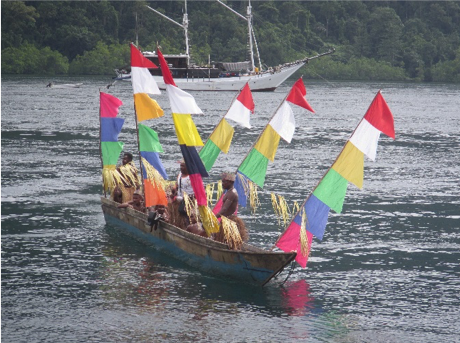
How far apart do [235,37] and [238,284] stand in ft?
416

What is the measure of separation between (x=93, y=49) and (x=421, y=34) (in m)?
58.1

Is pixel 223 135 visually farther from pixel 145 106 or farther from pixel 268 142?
pixel 145 106

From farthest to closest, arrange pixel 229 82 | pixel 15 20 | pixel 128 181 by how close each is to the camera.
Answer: pixel 15 20, pixel 229 82, pixel 128 181

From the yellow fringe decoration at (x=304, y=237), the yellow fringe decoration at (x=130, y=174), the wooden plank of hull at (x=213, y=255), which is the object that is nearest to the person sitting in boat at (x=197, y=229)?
the wooden plank of hull at (x=213, y=255)

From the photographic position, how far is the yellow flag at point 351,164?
16.4 metres

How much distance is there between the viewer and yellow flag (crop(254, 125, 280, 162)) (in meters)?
18.8

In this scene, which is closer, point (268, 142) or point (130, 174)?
point (268, 142)

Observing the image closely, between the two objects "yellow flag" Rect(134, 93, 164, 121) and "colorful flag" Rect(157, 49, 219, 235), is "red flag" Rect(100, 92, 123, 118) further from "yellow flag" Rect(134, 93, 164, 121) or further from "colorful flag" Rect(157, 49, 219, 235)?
"colorful flag" Rect(157, 49, 219, 235)

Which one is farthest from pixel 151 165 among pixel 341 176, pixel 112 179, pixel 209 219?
pixel 341 176

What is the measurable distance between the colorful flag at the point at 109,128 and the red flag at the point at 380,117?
28.7 ft

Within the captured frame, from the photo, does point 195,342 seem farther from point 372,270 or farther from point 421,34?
point 421,34

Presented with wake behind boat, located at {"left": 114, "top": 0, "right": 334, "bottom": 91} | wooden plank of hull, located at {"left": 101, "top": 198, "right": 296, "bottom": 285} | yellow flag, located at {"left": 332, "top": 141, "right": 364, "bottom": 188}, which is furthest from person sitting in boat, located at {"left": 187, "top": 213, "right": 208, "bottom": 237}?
wake behind boat, located at {"left": 114, "top": 0, "right": 334, "bottom": 91}

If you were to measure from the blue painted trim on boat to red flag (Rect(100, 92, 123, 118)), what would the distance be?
148 inches

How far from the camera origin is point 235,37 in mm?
141625
